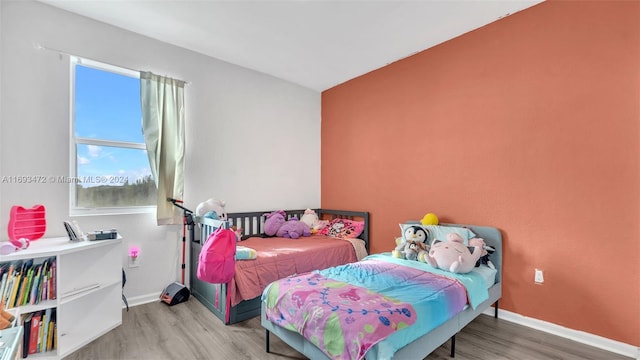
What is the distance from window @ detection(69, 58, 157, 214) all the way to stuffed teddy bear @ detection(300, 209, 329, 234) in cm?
184

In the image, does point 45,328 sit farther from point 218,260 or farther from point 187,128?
point 187,128

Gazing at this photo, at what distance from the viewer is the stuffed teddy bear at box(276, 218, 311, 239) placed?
11.6 feet

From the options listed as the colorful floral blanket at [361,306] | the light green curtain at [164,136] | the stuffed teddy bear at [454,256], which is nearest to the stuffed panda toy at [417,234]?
the stuffed teddy bear at [454,256]

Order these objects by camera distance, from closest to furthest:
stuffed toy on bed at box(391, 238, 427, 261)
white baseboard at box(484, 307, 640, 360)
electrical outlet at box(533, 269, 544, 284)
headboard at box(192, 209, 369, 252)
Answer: white baseboard at box(484, 307, 640, 360) < electrical outlet at box(533, 269, 544, 284) < stuffed toy on bed at box(391, 238, 427, 261) < headboard at box(192, 209, 369, 252)

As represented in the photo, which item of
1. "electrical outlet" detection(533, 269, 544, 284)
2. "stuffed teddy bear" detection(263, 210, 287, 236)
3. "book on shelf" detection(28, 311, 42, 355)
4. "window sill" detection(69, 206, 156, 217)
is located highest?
"window sill" detection(69, 206, 156, 217)

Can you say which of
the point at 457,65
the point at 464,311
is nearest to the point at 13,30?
the point at 457,65

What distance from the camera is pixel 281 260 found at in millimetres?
2695

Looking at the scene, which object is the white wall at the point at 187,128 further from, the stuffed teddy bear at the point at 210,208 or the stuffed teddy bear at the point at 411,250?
the stuffed teddy bear at the point at 411,250

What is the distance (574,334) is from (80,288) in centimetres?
379

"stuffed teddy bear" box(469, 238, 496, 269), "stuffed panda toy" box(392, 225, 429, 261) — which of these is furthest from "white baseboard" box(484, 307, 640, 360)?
"stuffed panda toy" box(392, 225, 429, 261)

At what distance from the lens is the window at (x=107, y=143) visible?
8.41ft

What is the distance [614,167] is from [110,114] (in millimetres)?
4253

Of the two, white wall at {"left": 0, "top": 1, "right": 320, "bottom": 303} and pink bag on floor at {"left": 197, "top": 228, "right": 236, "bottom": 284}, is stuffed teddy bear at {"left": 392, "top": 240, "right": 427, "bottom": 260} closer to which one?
pink bag on floor at {"left": 197, "top": 228, "right": 236, "bottom": 284}

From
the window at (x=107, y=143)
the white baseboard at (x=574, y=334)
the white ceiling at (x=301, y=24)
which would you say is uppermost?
the white ceiling at (x=301, y=24)
